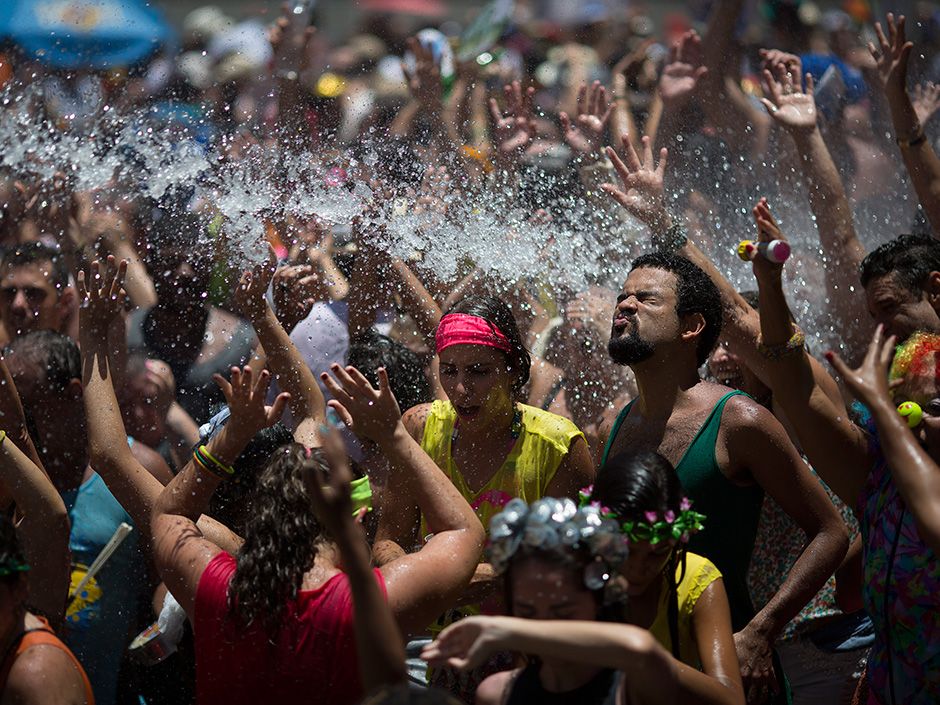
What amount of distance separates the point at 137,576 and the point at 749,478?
1937mm

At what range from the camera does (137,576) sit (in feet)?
12.8

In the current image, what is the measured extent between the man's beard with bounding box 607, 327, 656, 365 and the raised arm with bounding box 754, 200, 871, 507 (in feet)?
1.79

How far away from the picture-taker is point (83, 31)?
6.96m

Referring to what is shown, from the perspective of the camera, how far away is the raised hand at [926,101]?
18.2 ft

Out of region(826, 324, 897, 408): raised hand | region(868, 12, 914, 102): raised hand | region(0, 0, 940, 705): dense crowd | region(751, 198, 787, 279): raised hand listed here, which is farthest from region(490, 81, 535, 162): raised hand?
region(826, 324, 897, 408): raised hand

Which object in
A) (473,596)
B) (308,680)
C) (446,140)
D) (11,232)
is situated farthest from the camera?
(446,140)

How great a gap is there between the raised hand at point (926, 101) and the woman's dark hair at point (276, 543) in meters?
3.89

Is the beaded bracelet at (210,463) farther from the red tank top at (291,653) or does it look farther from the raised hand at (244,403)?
the red tank top at (291,653)

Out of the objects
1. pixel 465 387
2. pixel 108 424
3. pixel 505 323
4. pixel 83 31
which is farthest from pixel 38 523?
pixel 83 31

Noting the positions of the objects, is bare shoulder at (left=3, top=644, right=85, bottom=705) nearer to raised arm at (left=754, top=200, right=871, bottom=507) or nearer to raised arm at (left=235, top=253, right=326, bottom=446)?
raised arm at (left=235, top=253, right=326, bottom=446)

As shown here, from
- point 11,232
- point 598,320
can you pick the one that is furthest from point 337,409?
point 11,232

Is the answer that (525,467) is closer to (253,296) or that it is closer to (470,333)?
(470,333)

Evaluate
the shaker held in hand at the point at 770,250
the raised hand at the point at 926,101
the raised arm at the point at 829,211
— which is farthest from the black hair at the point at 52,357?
the raised hand at the point at 926,101

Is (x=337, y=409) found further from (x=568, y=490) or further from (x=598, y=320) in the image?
(x=598, y=320)
